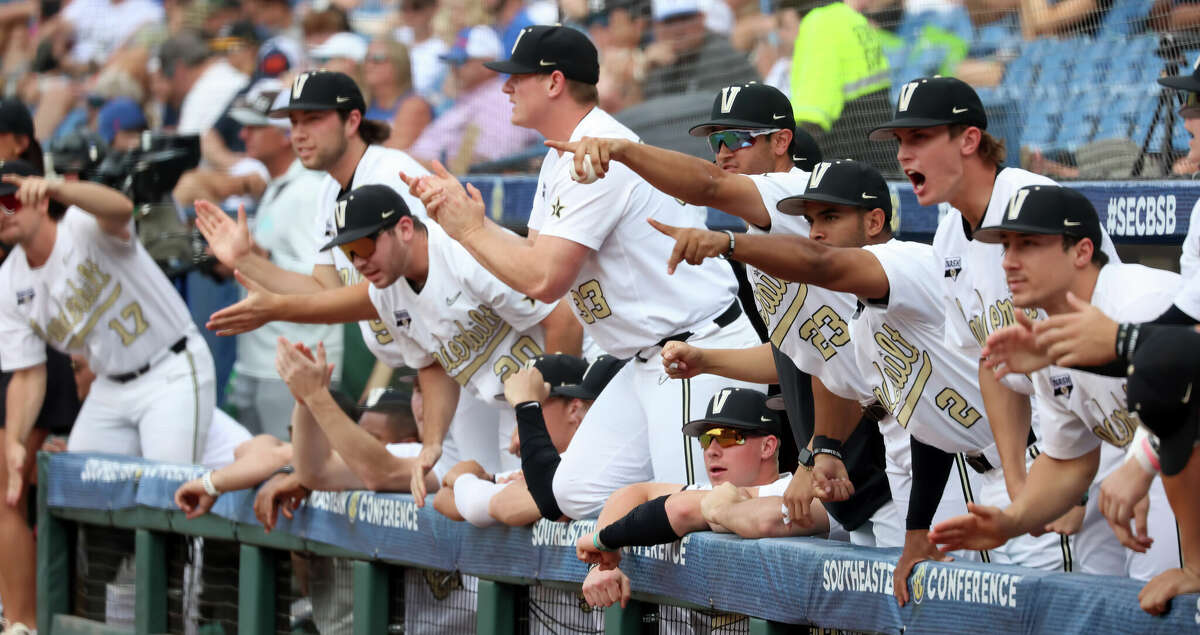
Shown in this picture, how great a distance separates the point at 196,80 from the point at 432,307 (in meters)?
6.18

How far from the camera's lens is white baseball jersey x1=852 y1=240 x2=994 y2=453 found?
13.0ft

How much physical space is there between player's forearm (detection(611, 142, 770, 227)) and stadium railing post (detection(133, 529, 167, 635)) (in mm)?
3399

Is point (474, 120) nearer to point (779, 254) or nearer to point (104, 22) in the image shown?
point (779, 254)

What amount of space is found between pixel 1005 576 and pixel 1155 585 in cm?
40

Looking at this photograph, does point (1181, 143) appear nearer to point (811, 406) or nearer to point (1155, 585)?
point (811, 406)

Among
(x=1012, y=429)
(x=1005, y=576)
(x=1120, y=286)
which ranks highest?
(x=1120, y=286)

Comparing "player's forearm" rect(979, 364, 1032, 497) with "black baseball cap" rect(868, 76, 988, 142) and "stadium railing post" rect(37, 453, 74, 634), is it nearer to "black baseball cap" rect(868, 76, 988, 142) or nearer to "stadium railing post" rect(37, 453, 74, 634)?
"black baseball cap" rect(868, 76, 988, 142)

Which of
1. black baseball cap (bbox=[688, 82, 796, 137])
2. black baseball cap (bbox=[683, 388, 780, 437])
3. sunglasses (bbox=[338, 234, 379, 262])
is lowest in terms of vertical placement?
black baseball cap (bbox=[683, 388, 780, 437])

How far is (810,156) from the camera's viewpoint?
507 cm

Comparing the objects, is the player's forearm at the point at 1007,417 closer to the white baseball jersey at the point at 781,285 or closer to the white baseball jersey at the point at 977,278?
the white baseball jersey at the point at 977,278

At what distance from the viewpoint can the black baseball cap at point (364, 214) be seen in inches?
201

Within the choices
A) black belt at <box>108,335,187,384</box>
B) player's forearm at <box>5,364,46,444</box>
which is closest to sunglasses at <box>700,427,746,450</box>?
black belt at <box>108,335,187,384</box>

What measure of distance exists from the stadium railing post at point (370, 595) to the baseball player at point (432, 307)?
375 millimetres

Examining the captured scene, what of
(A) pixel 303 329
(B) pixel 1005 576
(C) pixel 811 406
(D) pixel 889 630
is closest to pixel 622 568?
(C) pixel 811 406
